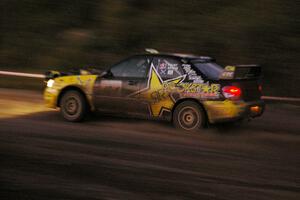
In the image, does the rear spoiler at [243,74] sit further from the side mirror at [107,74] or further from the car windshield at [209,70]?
the side mirror at [107,74]

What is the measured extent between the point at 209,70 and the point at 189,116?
0.98 metres

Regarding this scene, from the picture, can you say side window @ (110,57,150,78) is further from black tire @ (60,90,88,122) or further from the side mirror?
black tire @ (60,90,88,122)

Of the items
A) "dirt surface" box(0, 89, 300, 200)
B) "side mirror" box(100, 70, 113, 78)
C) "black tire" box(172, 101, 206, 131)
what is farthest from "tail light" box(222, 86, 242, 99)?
"side mirror" box(100, 70, 113, 78)

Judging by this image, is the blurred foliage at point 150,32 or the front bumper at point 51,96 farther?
the blurred foliage at point 150,32

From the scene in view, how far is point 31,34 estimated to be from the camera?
19016 millimetres

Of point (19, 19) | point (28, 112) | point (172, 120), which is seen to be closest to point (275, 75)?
point (172, 120)

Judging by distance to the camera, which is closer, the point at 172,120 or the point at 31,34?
the point at 172,120

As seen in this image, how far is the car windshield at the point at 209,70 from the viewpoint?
9.16m

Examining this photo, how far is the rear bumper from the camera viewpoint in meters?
8.89

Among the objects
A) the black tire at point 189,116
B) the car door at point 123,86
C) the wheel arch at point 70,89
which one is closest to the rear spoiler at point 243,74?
the black tire at point 189,116

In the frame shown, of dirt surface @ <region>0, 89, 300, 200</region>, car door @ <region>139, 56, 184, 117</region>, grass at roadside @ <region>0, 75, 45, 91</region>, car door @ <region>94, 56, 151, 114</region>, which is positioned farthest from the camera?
grass at roadside @ <region>0, 75, 45, 91</region>

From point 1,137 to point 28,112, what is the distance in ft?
9.75

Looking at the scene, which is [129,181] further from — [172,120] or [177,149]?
[172,120]

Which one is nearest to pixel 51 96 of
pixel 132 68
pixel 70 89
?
pixel 70 89
